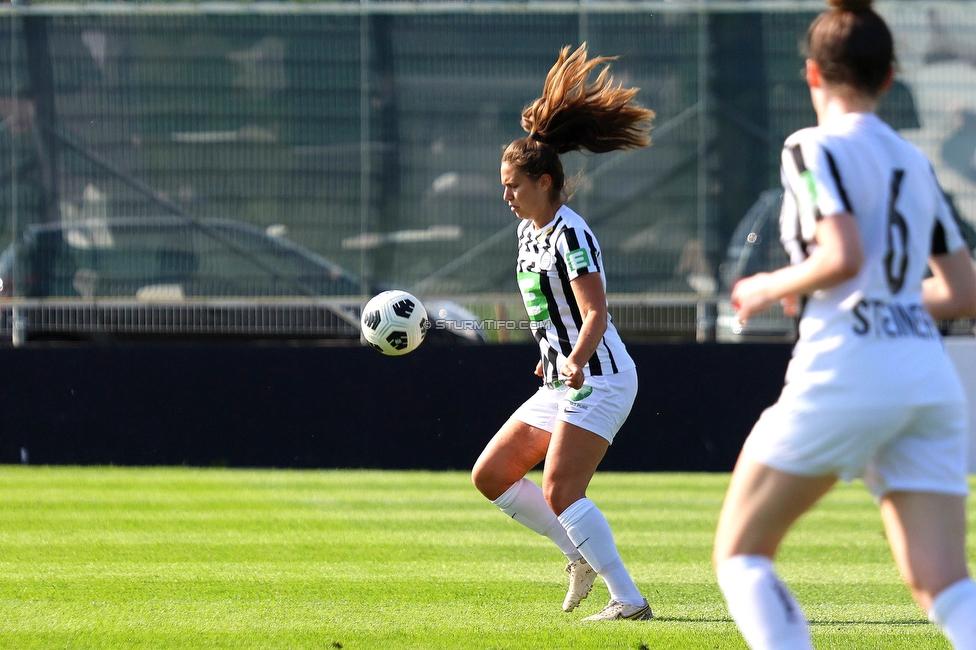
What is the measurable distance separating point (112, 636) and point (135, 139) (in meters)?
9.63

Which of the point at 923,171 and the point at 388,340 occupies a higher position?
the point at 923,171

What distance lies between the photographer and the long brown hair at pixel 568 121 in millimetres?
5621

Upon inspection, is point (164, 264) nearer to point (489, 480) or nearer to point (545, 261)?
point (489, 480)

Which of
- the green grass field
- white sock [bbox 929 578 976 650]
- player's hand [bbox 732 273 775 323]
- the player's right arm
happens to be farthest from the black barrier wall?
white sock [bbox 929 578 976 650]

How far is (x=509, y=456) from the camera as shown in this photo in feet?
18.5

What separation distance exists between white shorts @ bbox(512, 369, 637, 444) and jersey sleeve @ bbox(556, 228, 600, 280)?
1.60ft

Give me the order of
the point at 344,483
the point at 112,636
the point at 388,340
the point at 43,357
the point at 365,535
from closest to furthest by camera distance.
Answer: the point at 112,636
the point at 388,340
the point at 365,535
the point at 344,483
the point at 43,357

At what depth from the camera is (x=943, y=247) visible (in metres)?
3.27

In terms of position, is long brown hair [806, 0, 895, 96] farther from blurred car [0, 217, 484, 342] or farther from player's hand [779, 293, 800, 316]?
blurred car [0, 217, 484, 342]

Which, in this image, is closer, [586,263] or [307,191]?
[586,263]

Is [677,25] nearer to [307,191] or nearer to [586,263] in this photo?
[307,191]

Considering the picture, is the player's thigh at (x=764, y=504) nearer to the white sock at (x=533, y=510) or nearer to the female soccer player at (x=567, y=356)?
the female soccer player at (x=567, y=356)

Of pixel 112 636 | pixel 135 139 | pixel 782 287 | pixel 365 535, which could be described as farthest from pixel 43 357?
pixel 782 287

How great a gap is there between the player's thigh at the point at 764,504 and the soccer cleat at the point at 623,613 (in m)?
2.25
